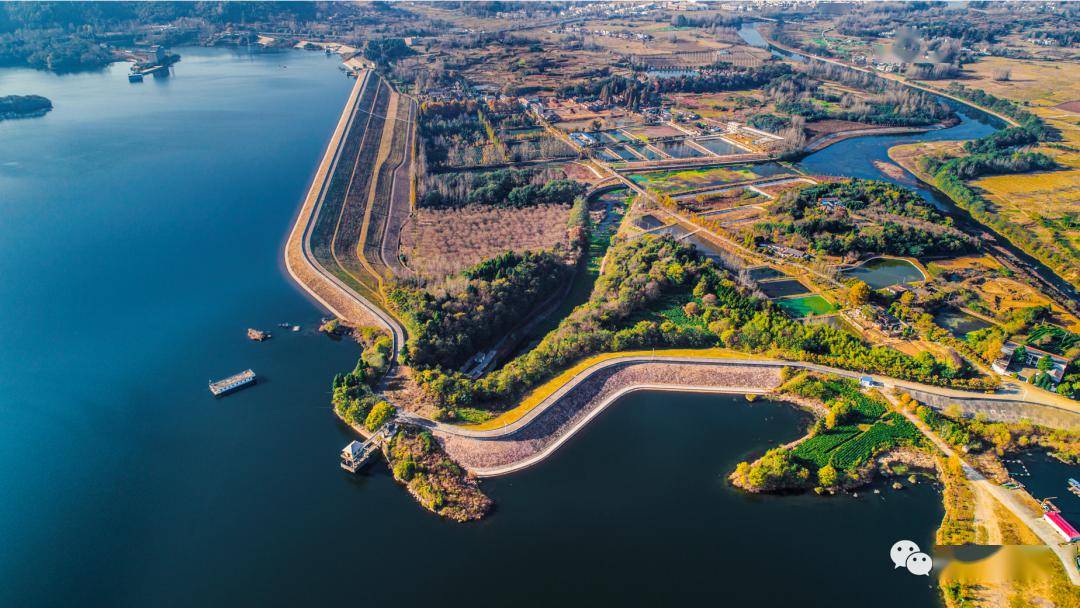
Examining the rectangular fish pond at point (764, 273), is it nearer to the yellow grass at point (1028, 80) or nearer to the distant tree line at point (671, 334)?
the distant tree line at point (671, 334)

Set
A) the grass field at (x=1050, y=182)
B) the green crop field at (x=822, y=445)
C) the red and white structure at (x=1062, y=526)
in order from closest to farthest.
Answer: the red and white structure at (x=1062, y=526) < the green crop field at (x=822, y=445) < the grass field at (x=1050, y=182)

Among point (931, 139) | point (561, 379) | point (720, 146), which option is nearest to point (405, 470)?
point (561, 379)

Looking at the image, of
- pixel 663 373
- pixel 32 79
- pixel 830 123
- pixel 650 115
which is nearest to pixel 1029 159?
pixel 830 123

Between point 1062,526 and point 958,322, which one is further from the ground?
point 958,322

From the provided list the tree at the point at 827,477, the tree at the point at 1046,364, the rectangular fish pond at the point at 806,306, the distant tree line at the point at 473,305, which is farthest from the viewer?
the rectangular fish pond at the point at 806,306

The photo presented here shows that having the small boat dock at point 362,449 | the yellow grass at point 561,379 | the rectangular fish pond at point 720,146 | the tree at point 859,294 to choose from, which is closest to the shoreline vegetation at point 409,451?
the small boat dock at point 362,449

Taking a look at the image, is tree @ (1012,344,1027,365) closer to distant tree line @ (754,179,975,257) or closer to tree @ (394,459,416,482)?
distant tree line @ (754,179,975,257)

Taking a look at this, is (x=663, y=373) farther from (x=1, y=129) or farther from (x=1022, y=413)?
(x=1, y=129)

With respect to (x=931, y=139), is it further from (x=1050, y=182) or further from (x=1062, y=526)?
(x=1062, y=526)
